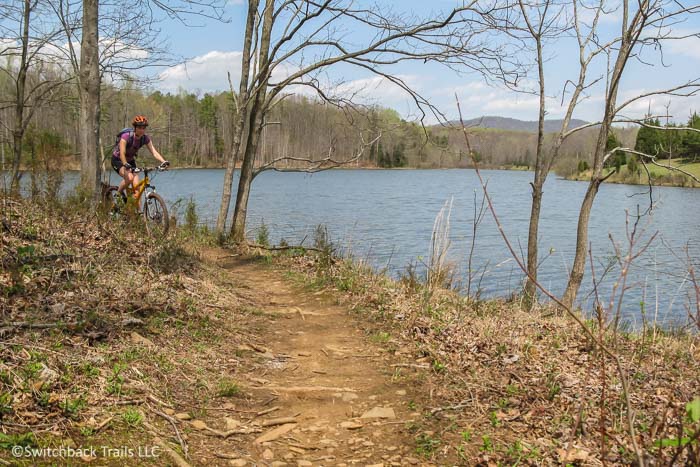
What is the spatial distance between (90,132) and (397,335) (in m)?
5.10

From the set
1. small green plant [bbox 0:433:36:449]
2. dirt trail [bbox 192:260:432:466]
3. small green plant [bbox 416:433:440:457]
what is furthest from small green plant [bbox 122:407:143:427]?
small green plant [bbox 416:433:440:457]

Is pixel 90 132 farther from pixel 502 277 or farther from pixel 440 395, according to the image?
pixel 502 277

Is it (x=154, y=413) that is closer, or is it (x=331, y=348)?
(x=154, y=413)

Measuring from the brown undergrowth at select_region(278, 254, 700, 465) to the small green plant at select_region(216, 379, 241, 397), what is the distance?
4.79 feet

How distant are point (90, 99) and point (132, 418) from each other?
5494 millimetres

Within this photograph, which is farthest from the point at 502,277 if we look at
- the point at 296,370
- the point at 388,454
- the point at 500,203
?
the point at 500,203

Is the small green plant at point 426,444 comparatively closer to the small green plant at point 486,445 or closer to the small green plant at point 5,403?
the small green plant at point 486,445

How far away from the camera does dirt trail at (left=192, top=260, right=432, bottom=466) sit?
11.1 ft

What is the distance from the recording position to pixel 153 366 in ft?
13.1

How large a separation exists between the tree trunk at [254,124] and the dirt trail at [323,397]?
531 cm

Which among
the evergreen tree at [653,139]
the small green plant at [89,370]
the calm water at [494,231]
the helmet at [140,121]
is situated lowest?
the calm water at [494,231]

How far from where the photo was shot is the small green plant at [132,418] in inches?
125

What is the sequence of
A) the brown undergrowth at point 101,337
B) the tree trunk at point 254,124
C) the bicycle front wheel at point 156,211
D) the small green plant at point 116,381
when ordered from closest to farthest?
1. the brown undergrowth at point 101,337
2. the small green plant at point 116,381
3. the bicycle front wheel at point 156,211
4. the tree trunk at point 254,124

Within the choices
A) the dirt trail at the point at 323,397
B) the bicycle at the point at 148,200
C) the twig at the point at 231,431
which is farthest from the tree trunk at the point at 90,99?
the twig at the point at 231,431
